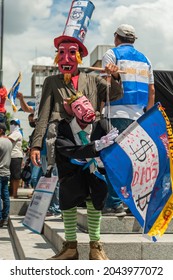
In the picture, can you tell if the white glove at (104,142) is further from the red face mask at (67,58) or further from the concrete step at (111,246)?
the concrete step at (111,246)

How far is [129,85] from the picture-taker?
5.29 m

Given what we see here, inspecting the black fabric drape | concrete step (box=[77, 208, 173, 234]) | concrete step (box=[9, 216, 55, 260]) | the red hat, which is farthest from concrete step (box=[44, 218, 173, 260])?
the black fabric drape

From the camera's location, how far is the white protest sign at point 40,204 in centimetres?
496

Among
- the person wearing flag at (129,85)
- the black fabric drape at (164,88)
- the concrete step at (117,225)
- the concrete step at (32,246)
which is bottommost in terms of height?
the concrete step at (32,246)

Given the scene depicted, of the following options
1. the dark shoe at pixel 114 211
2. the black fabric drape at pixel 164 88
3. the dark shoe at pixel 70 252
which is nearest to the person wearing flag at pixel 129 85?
the dark shoe at pixel 114 211

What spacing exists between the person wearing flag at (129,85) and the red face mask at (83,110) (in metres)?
1.14

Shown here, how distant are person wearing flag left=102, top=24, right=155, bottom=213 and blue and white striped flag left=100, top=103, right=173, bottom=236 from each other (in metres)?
1.25

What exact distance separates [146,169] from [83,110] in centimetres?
67

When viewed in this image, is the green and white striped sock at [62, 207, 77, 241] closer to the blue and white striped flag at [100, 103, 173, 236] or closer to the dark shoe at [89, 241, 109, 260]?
the dark shoe at [89, 241, 109, 260]

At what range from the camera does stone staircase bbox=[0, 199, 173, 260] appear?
4605mm

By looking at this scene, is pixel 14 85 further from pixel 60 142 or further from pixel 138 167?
pixel 138 167

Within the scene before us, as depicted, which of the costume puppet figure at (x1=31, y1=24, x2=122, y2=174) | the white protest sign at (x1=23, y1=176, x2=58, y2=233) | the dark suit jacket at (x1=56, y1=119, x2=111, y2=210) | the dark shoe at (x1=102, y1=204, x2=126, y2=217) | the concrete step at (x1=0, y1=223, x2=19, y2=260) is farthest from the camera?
the concrete step at (x1=0, y1=223, x2=19, y2=260)
